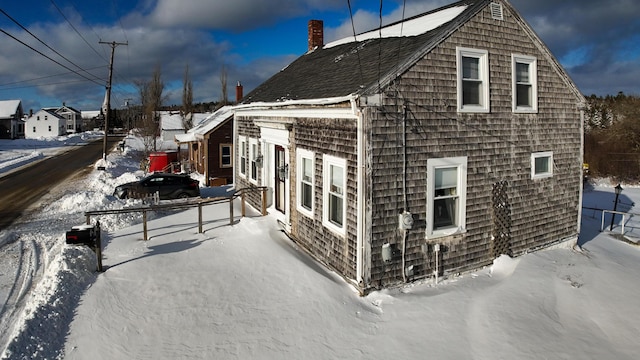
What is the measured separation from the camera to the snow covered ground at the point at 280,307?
7.14 m

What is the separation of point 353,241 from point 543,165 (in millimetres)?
6269

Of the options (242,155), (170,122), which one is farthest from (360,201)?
(170,122)

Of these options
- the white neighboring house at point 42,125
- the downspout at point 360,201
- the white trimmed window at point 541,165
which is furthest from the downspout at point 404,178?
the white neighboring house at point 42,125

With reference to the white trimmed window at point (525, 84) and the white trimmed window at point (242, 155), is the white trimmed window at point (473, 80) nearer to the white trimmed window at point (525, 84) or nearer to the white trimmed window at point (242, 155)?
the white trimmed window at point (525, 84)

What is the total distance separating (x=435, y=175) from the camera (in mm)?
9992

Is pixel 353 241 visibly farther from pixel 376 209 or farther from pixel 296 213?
pixel 296 213

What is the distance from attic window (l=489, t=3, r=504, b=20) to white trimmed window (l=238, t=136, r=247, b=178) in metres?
10.0

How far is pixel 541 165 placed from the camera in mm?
12133

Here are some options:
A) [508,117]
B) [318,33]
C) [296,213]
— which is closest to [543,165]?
[508,117]

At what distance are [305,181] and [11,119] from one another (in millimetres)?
89236

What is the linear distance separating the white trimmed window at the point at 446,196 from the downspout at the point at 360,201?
5.61 ft

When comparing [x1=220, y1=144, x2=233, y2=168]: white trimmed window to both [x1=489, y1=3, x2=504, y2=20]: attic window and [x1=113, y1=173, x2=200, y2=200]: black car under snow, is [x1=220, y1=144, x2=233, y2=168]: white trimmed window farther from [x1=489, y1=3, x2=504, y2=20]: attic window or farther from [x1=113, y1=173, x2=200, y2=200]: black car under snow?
[x1=489, y1=3, x2=504, y2=20]: attic window

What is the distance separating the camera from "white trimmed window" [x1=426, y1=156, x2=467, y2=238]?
9828mm

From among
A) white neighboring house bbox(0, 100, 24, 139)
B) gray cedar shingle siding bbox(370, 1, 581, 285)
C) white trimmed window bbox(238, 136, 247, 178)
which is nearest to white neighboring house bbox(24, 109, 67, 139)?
white neighboring house bbox(0, 100, 24, 139)
